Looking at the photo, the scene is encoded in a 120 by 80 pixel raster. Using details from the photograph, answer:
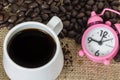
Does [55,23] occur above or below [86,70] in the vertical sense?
above

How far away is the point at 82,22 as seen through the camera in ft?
2.95

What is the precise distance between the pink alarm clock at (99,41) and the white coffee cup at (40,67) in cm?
8

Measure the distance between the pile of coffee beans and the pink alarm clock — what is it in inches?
0.8

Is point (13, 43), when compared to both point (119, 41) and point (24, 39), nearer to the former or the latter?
point (24, 39)

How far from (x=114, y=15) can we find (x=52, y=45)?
0.64ft

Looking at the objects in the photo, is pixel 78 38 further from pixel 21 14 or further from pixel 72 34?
pixel 21 14

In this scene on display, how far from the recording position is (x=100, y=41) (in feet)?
2.83

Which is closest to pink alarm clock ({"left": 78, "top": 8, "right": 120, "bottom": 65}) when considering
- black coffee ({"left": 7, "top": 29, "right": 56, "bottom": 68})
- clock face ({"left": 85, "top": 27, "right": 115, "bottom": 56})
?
clock face ({"left": 85, "top": 27, "right": 115, "bottom": 56})

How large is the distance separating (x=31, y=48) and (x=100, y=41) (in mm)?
159

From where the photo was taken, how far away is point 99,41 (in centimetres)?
86

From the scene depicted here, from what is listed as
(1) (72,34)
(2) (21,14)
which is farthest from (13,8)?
(1) (72,34)

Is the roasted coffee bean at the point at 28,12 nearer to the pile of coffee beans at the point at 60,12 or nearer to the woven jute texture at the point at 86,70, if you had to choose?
the pile of coffee beans at the point at 60,12

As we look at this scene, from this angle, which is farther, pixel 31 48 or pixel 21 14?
pixel 21 14

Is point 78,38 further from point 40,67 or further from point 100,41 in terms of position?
point 40,67
